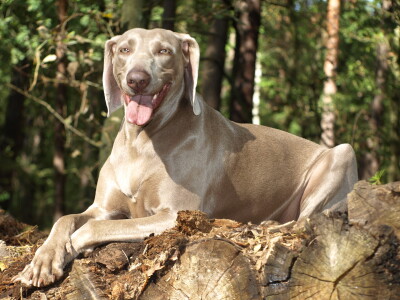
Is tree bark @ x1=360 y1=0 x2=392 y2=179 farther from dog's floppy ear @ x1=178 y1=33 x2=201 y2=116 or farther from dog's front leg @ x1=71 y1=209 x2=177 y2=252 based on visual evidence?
dog's front leg @ x1=71 y1=209 x2=177 y2=252

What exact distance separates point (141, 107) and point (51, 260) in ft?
4.33

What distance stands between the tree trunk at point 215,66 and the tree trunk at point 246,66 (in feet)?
1.89

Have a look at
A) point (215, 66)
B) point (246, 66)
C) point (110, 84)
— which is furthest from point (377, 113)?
point (110, 84)

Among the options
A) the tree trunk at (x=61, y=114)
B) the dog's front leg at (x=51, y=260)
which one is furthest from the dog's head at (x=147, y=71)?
the tree trunk at (x=61, y=114)

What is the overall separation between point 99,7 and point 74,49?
85 cm

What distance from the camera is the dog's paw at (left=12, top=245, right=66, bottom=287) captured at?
4.52 meters

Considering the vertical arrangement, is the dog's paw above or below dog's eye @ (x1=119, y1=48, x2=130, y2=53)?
below

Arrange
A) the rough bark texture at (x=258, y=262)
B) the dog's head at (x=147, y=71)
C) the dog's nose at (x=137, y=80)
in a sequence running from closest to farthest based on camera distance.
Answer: the rough bark texture at (x=258, y=262), the dog's nose at (x=137, y=80), the dog's head at (x=147, y=71)

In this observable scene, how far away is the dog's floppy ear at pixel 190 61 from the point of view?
18.4 feet

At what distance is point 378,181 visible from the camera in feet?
16.5

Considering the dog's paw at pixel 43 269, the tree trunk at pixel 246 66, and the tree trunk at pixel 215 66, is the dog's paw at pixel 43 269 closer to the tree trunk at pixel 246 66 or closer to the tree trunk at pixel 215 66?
the tree trunk at pixel 246 66

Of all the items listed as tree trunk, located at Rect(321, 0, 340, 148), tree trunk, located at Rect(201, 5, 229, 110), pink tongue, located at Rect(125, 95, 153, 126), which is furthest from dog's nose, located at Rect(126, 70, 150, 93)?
tree trunk, located at Rect(321, 0, 340, 148)

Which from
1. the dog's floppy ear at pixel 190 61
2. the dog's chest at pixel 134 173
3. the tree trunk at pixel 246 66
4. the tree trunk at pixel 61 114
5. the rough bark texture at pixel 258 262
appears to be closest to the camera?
the rough bark texture at pixel 258 262

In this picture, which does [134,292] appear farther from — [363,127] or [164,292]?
[363,127]
